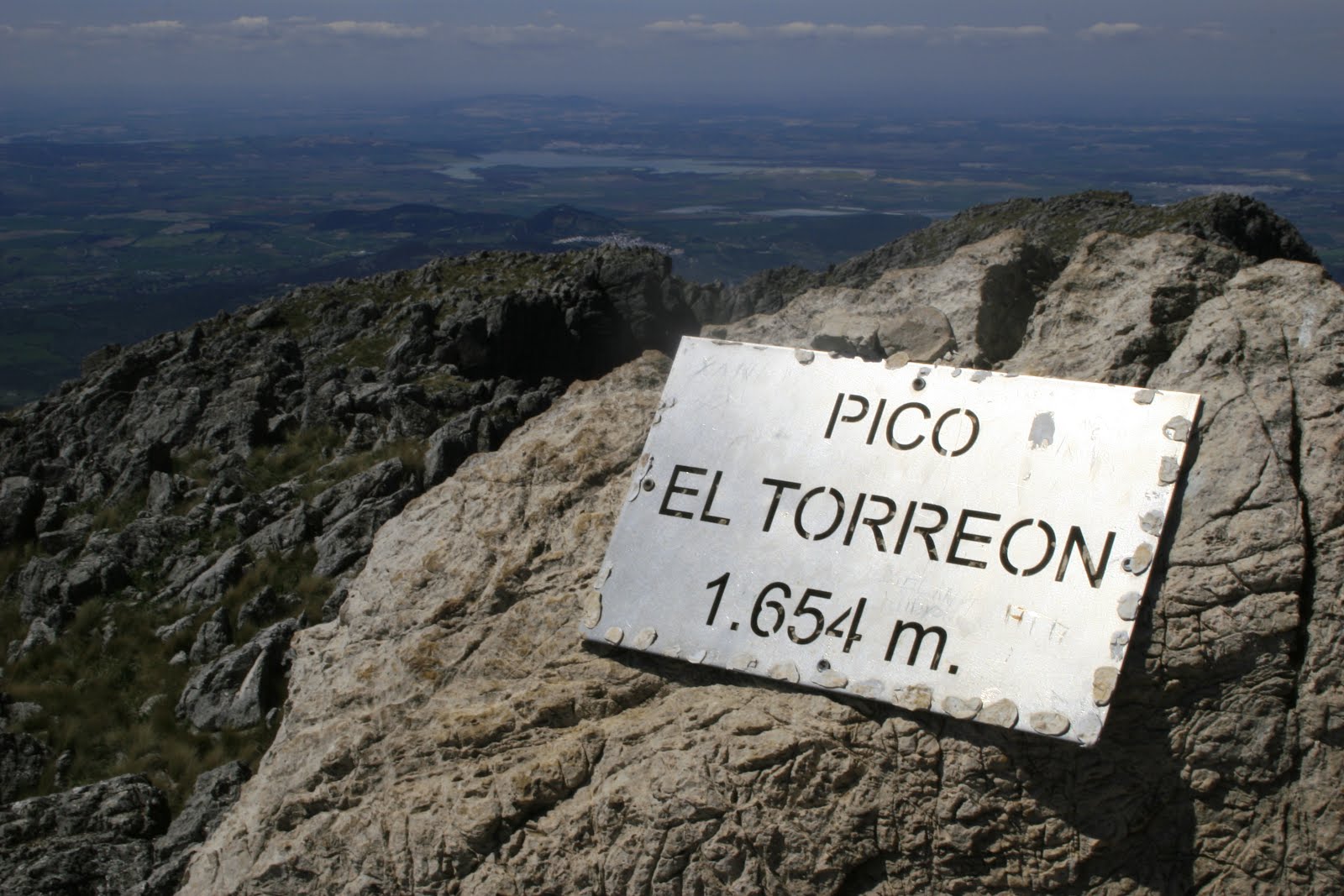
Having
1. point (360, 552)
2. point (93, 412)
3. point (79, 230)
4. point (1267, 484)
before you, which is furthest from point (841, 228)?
point (79, 230)

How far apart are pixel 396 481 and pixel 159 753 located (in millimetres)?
5872

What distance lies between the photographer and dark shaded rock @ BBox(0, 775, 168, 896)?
9.34m

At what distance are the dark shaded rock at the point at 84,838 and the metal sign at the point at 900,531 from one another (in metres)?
6.59

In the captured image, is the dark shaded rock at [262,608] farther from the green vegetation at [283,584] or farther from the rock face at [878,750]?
the rock face at [878,750]

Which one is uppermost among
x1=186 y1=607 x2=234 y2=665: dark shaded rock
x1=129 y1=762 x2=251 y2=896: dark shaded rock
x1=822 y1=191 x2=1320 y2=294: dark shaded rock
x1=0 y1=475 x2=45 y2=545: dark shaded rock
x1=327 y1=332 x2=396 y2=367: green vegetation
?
x1=822 y1=191 x2=1320 y2=294: dark shaded rock

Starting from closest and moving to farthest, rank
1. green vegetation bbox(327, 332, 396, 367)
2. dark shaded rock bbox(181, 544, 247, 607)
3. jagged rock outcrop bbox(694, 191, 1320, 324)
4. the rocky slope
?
the rocky slope → dark shaded rock bbox(181, 544, 247, 607) → green vegetation bbox(327, 332, 396, 367) → jagged rock outcrop bbox(694, 191, 1320, 324)

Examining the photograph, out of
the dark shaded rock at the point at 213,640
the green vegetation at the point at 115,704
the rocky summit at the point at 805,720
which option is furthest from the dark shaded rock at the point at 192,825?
the dark shaded rock at the point at 213,640

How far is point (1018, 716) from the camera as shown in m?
5.07

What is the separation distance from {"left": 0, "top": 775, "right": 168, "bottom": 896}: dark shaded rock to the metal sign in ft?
21.6

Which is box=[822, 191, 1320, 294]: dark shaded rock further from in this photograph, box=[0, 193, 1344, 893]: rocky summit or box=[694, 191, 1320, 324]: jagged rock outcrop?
box=[0, 193, 1344, 893]: rocky summit

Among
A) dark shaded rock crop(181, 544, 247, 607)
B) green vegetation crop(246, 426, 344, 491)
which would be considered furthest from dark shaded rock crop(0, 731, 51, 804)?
green vegetation crop(246, 426, 344, 491)

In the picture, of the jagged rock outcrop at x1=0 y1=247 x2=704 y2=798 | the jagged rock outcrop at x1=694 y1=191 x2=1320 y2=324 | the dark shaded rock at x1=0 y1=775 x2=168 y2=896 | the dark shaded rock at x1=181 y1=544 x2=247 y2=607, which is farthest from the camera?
the jagged rock outcrop at x1=694 y1=191 x2=1320 y2=324

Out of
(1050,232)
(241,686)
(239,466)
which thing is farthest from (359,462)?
(1050,232)

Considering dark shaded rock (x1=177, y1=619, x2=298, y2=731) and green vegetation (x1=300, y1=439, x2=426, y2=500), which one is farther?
green vegetation (x1=300, y1=439, x2=426, y2=500)
